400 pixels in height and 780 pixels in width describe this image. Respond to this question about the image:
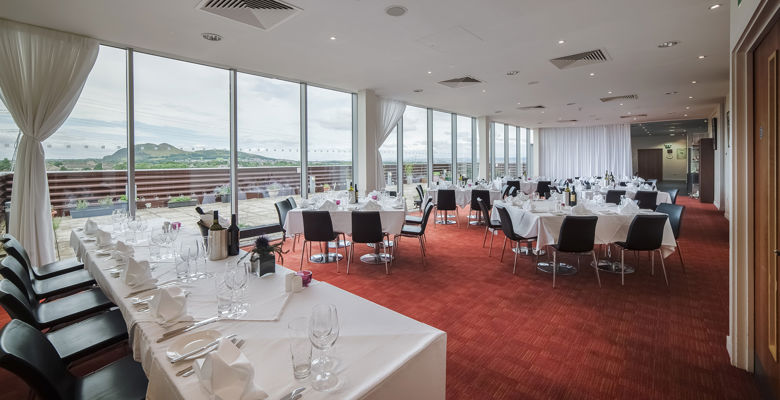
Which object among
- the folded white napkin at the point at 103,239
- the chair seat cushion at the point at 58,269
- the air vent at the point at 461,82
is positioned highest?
the air vent at the point at 461,82

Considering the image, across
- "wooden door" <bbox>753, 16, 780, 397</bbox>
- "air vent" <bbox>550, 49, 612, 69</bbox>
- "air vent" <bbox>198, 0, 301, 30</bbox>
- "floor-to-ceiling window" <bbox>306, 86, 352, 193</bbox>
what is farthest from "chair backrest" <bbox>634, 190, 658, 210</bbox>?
"air vent" <bbox>198, 0, 301, 30</bbox>

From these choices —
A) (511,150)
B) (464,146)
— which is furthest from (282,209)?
(511,150)

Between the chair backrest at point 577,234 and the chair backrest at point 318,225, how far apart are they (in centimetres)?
291

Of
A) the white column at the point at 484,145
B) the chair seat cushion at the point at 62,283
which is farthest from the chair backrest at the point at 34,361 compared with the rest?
the white column at the point at 484,145

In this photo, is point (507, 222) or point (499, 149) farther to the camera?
point (499, 149)

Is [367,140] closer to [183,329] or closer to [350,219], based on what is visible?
[350,219]

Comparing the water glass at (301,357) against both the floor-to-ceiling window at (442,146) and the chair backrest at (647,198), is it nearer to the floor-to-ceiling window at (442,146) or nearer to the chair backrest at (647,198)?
the chair backrest at (647,198)

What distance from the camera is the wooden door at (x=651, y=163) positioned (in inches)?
859

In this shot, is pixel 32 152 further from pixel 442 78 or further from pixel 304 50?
pixel 442 78

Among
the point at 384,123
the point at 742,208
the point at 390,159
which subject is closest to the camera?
the point at 742,208

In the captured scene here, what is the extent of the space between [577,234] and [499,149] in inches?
502

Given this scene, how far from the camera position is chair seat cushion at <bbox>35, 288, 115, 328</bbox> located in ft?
8.22

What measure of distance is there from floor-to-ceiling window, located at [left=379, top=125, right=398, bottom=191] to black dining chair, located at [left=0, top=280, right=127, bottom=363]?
8186 millimetres

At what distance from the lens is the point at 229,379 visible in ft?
3.72
